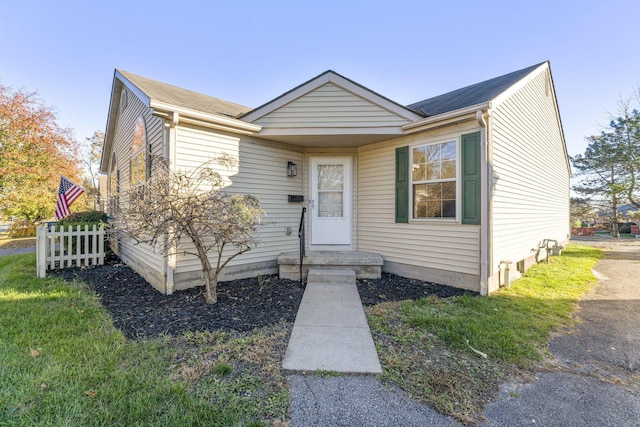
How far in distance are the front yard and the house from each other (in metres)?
0.81

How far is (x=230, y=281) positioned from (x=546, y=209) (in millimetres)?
9284

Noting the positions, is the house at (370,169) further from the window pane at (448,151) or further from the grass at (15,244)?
the grass at (15,244)

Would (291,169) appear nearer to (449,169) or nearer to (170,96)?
(170,96)

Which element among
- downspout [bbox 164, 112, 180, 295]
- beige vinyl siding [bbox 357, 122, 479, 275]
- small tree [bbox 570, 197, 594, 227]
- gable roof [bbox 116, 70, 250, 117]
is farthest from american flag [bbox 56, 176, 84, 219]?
small tree [bbox 570, 197, 594, 227]

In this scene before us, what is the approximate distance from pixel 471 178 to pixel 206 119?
4675mm

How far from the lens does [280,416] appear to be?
185 centimetres

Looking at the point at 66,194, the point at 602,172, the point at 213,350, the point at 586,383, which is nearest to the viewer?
the point at 586,383

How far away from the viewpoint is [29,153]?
12477 millimetres

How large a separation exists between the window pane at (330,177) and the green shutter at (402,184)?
1.30 metres

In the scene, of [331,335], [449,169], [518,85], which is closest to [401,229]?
[449,169]

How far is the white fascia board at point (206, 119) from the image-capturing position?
14.5 ft

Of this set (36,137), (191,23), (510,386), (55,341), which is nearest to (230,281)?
(55,341)

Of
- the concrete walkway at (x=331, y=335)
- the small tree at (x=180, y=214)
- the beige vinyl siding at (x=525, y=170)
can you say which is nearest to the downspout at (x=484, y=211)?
the beige vinyl siding at (x=525, y=170)

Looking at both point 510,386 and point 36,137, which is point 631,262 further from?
point 36,137
